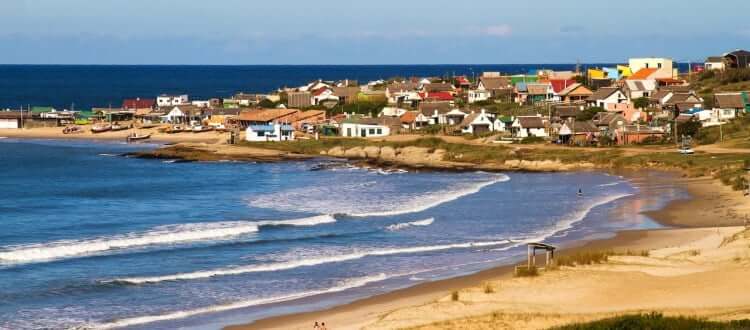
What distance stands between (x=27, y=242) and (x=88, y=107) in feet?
335

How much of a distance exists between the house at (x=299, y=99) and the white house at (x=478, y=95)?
1536 cm

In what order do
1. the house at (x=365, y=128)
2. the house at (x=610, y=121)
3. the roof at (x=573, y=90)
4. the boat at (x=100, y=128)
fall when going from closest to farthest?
the house at (x=610, y=121) < the house at (x=365, y=128) < the roof at (x=573, y=90) < the boat at (x=100, y=128)

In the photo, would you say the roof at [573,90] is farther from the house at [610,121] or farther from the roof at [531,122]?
the roof at [531,122]

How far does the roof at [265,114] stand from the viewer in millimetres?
95500

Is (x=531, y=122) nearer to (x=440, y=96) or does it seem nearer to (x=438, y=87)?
(x=440, y=96)

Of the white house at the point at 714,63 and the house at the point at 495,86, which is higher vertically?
the white house at the point at 714,63

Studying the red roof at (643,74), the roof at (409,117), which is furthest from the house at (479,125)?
the red roof at (643,74)

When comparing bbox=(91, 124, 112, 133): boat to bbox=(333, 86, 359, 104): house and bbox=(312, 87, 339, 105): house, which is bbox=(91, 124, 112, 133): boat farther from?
bbox=(333, 86, 359, 104): house

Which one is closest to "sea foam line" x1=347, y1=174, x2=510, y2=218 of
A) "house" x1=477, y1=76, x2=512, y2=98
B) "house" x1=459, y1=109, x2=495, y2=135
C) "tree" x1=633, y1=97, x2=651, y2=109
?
"house" x1=459, y1=109, x2=495, y2=135

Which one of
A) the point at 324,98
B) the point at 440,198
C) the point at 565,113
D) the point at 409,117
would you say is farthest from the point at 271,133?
the point at 440,198

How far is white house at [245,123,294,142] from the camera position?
86.8 meters

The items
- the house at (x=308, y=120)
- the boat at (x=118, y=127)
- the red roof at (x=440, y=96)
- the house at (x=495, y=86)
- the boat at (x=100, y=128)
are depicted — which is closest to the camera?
the house at (x=308, y=120)

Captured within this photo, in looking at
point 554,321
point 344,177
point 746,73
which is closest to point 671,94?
point 746,73

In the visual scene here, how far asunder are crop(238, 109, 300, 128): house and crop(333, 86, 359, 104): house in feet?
32.2
